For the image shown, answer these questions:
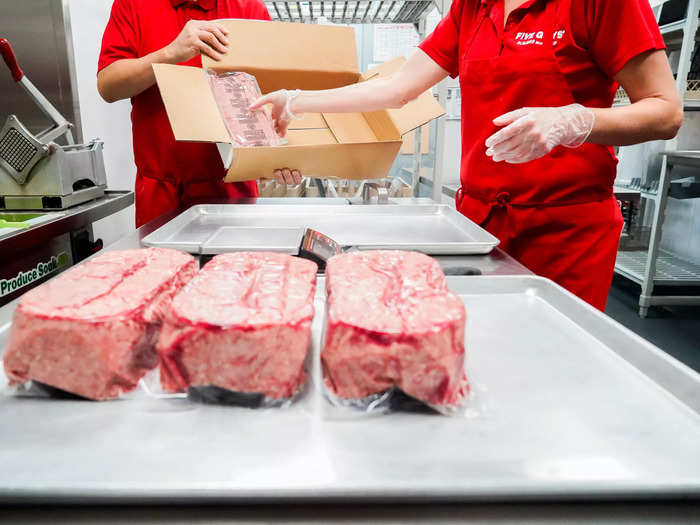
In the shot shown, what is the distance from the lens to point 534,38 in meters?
1.36

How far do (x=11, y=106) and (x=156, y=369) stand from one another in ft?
8.67

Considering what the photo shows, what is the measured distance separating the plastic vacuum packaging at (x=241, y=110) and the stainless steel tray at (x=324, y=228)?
0.24 meters

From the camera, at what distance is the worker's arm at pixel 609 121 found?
109 centimetres

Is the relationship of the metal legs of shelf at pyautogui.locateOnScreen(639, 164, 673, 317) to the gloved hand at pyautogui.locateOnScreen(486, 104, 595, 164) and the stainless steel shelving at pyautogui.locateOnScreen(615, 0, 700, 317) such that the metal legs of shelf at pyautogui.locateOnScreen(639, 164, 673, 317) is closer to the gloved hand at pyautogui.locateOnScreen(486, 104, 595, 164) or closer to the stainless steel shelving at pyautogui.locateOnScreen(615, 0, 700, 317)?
the stainless steel shelving at pyautogui.locateOnScreen(615, 0, 700, 317)

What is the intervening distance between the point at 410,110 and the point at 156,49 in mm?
1059

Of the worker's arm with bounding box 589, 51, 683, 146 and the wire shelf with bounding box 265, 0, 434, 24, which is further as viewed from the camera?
the wire shelf with bounding box 265, 0, 434, 24

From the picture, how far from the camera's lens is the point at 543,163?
1.40 meters

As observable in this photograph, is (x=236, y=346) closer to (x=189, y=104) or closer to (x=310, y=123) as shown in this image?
(x=189, y=104)

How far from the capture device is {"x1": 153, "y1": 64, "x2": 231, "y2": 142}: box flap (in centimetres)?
145

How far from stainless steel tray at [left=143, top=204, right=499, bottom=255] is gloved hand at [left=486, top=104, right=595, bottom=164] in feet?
0.72

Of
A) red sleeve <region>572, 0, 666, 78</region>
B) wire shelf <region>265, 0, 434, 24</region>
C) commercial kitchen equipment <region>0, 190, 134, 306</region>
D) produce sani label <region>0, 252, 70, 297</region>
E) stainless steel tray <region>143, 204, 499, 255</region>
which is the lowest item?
produce sani label <region>0, 252, 70, 297</region>

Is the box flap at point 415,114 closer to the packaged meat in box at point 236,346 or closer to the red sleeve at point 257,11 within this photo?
the red sleeve at point 257,11

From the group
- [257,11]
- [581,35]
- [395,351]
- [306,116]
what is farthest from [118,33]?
[395,351]

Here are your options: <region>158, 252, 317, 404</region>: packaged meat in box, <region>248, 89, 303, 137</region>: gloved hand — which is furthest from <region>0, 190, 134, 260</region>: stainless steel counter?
<region>158, 252, 317, 404</region>: packaged meat in box
